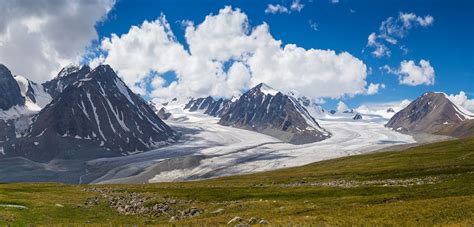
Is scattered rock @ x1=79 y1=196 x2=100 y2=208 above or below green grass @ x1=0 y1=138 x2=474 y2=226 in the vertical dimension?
above

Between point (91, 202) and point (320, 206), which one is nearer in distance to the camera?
point (320, 206)

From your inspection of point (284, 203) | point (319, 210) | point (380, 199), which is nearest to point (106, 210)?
point (284, 203)

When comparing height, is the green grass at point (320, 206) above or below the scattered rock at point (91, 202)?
below

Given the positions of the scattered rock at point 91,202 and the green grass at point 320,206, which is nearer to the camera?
the green grass at point 320,206

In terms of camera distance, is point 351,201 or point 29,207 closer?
point 351,201

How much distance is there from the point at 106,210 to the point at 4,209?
10922mm

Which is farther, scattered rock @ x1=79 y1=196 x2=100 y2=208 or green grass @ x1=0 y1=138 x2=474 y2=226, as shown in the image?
scattered rock @ x1=79 y1=196 x2=100 y2=208

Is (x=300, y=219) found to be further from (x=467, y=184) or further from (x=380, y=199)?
(x=467, y=184)

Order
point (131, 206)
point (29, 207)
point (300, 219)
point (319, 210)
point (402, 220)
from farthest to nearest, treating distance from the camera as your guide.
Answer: point (131, 206) < point (29, 207) < point (319, 210) < point (300, 219) < point (402, 220)

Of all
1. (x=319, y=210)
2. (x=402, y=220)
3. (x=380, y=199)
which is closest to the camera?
(x=402, y=220)

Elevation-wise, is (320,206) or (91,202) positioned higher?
(91,202)

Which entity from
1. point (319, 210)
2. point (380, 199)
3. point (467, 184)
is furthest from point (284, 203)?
point (467, 184)

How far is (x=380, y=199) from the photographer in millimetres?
43844

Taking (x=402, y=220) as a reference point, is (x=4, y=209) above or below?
above
